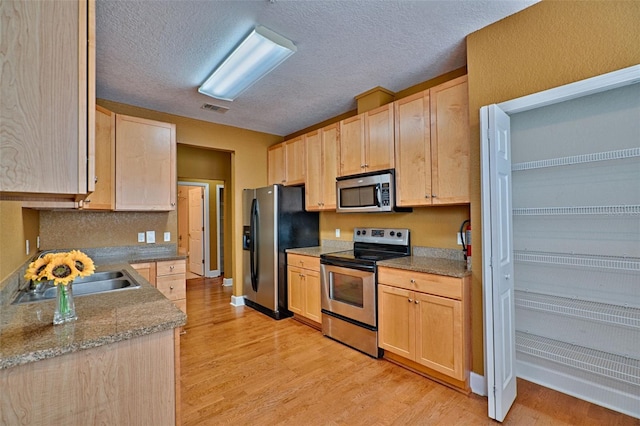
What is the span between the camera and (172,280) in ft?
10.9

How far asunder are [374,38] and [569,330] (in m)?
2.54

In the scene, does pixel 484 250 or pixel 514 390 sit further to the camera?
pixel 514 390

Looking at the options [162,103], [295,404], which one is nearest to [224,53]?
[162,103]

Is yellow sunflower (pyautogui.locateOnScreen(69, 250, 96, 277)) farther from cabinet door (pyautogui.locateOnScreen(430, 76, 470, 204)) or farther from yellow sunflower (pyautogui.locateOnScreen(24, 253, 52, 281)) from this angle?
cabinet door (pyautogui.locateOnScreen(430, 76, 470, 204))

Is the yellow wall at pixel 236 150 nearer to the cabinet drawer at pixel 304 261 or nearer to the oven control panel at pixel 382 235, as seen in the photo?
the cabinet drawer at pixel 304 261

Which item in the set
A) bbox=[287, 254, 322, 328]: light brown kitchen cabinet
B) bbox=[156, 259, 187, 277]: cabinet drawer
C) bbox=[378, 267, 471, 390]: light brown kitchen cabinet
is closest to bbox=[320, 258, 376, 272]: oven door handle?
bbox=[378, 267, 471, 390]: light brown kitchen cabinet

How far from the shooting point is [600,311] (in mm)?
1976

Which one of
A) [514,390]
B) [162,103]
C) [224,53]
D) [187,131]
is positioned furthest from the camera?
[187,131]

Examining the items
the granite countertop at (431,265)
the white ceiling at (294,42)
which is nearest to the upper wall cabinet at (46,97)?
the white ceiling at (294,42)

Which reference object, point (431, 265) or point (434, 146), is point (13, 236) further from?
point (434, 146)

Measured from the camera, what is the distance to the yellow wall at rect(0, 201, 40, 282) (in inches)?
63.6

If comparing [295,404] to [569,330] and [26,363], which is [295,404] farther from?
[569,330]

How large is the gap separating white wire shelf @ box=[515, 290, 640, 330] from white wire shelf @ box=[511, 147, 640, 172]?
0.94 m

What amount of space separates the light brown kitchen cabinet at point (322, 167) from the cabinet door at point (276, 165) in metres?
0.59
